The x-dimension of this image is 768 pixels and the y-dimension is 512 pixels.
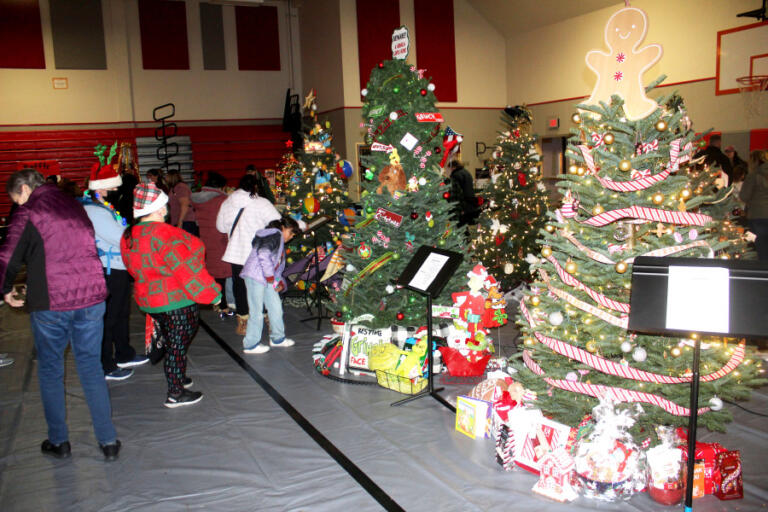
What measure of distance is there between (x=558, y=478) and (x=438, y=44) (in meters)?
14.9

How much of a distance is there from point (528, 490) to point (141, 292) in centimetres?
286

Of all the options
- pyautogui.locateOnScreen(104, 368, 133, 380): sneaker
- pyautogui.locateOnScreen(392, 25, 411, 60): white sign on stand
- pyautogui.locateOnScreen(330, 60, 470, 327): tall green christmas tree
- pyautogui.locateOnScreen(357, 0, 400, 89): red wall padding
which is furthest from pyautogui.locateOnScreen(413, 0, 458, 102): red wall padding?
pyautogui.locateOnScreen(104, 368, 133, 380): sneaker

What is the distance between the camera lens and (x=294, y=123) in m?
17.1

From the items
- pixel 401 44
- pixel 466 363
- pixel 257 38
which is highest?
pixel 257 38

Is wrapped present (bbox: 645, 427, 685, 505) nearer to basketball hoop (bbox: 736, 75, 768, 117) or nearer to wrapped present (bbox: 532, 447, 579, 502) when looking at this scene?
wrapped present (bbox: 532, 447, 579, 502)

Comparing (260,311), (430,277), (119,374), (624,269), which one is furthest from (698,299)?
(119,374)

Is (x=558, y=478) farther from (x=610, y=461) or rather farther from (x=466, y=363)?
(x=466, y=363)

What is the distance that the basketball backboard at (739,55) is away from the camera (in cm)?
1001

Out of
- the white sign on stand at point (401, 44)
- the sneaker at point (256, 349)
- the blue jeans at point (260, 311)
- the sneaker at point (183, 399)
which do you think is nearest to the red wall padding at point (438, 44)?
the white sign on stand at point (401, 44)

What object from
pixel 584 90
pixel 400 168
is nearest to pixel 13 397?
pixel 400 168

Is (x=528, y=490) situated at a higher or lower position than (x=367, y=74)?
lower

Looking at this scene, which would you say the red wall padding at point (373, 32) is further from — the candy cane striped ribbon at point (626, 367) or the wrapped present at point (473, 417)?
the candy cane striped ribbon at point (626, 367)

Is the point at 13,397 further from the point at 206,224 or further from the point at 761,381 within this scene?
the point at 761,381

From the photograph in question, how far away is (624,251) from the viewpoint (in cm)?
317
